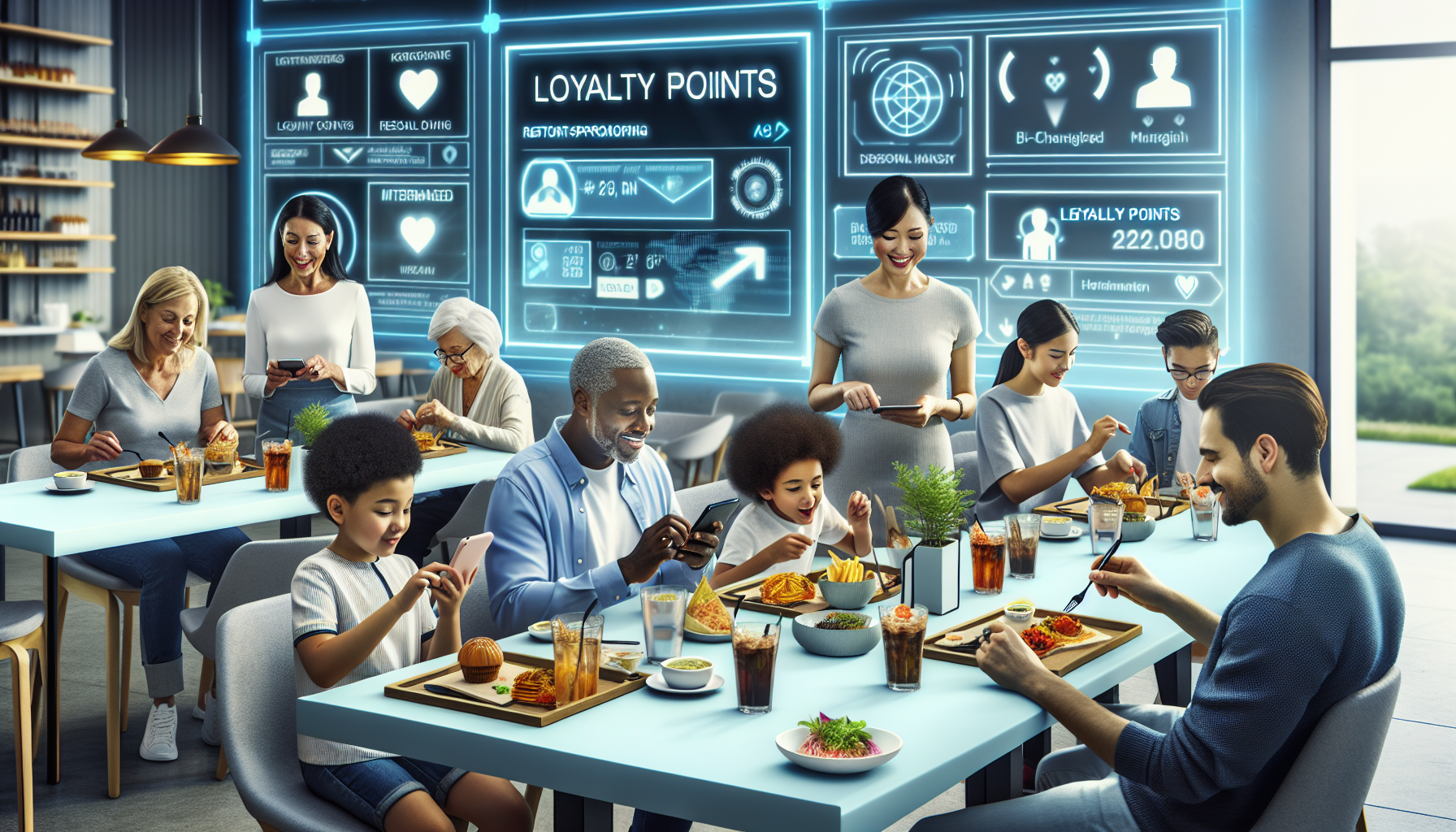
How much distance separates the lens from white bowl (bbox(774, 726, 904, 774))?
1.66 metres

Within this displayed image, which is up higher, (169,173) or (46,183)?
(169,173)

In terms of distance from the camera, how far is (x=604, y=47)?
776 centimetres

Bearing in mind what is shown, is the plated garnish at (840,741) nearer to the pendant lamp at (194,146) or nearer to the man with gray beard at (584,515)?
the man with gray beard at (584,515)

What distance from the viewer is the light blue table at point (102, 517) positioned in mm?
3271

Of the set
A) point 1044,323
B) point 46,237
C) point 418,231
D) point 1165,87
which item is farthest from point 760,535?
point 46,237

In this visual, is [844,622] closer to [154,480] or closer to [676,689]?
[676,689]

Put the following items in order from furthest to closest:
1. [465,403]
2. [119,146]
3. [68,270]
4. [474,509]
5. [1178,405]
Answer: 1. [68,270]
2. [119,146]
3. [465,403]
4. [474,509]
5. [1178,405]

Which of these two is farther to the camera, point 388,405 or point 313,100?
point 313,100

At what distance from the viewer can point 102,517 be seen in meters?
3.40

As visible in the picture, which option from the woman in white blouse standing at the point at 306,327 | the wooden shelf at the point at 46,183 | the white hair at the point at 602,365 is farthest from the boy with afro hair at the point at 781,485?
the wooden shelf at the point at 46,183

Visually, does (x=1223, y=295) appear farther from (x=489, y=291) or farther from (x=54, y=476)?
(x=54, y=476)

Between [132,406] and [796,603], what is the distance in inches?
103

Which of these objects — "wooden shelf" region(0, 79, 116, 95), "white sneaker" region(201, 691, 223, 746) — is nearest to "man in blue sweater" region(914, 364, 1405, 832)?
"white sneaker" region(201, 691, 223, 746)

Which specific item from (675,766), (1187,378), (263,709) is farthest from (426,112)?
(675,766)
